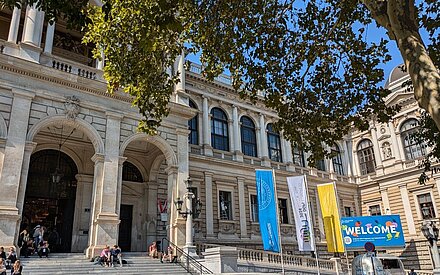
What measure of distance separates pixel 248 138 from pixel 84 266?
52.4 feet

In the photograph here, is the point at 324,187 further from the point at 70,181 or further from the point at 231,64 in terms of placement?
the point at 70,181

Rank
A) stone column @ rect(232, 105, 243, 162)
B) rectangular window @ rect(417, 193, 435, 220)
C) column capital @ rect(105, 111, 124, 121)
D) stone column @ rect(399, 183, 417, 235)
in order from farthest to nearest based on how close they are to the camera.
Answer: stone column @ rect(399, 183, 417, 235) < rectangular window @ rect(417, 193, 435, 220) < stone column @ rect(232, 105, 243, 162) < column capital @ rect(105, 111, 124, 121)

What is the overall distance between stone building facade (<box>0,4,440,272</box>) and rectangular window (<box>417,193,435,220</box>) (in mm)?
348

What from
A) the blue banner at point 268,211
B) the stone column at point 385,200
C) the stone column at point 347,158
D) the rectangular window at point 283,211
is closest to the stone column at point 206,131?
the blue banner at point 268,211

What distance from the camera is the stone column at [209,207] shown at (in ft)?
70.3

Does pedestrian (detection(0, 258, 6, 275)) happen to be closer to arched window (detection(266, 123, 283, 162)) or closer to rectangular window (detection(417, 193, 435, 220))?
arched window (detection(266, 123, 283, 162))

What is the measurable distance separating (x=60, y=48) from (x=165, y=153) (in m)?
8.68

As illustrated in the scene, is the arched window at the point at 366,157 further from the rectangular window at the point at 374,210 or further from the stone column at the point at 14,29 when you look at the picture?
the stone column at the point at 14,29

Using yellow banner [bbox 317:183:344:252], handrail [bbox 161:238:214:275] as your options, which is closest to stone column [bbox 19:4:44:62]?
handrail [bbox 161:238:214:275]

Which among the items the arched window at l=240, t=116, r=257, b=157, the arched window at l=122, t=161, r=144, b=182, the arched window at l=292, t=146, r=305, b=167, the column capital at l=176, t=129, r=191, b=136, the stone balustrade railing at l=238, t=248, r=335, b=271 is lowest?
the stone balustrade railing at l=238, t=248, r=335, b=271

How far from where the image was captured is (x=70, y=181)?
18.5 meters

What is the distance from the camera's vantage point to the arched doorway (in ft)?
57.1

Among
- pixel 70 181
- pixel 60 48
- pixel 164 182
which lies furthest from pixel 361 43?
pixel 60 48

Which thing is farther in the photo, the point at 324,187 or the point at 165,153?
the point at 324,187
